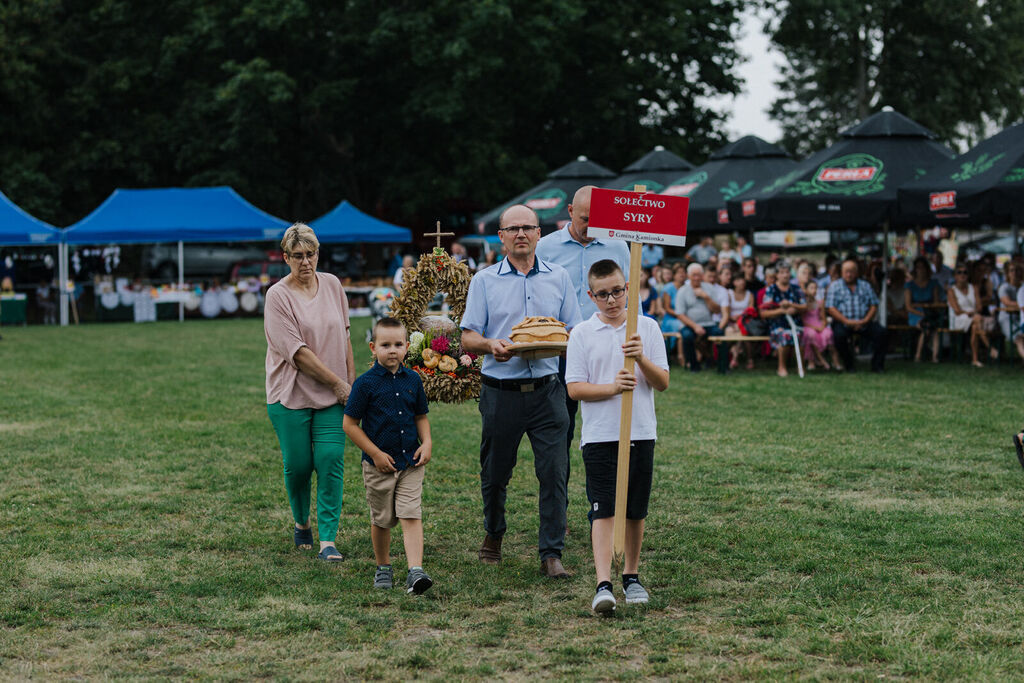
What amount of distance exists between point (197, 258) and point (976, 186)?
2686 centimetres

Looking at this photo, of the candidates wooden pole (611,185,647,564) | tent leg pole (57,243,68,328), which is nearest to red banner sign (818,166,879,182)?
wooden pole (611,185,647,564)

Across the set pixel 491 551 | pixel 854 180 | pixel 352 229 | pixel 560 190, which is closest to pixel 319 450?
pixel 491 551

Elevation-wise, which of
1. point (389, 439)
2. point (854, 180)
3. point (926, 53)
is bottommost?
point (389, 439)

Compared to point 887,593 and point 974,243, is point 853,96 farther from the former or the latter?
point 887,593

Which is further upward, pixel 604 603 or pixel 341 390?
pixel 341 390

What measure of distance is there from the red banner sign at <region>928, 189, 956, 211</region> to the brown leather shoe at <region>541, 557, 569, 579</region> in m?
9.63

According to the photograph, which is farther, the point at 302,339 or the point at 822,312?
the point at 822,312

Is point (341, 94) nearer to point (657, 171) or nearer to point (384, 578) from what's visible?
point (657, 171)

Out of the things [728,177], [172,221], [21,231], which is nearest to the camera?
[728,177]

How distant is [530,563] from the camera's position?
6.37 meters

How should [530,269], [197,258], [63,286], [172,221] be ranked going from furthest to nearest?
[197,258], [172,221], [63,286], [530,269]

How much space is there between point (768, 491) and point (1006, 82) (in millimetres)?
40738

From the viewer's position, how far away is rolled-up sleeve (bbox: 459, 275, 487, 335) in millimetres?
6199

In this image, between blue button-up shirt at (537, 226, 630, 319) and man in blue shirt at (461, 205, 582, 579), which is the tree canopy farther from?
man in blue shirt at (461, 205, 582, 579)
